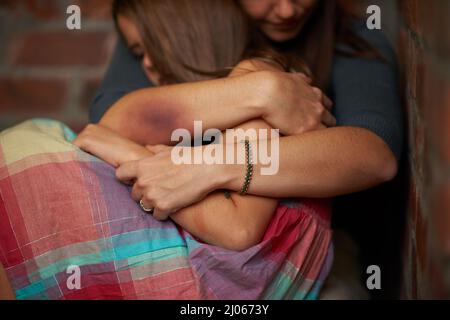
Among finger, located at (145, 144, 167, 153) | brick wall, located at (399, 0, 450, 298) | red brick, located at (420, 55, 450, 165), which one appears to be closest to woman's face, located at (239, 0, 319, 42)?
brick wall, located at (399, 0, 450, 298)

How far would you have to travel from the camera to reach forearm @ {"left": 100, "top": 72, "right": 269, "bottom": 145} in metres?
0.99

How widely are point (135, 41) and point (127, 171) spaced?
1.28 feet

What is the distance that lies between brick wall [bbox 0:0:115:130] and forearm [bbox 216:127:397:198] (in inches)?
39.9

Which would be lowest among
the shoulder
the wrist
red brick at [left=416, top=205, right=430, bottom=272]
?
red brick at [left=416, top=205, right=430, bottom=272]

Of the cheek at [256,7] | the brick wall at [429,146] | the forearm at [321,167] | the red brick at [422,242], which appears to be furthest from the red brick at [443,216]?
the cheek at [256,7]

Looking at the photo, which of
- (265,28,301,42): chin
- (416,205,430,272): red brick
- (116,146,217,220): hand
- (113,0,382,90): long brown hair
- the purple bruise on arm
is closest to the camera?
(416,205,430,272): red brick

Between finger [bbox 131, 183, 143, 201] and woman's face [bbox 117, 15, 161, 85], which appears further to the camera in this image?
woman's face [bbox 117, 15, 161, 85]

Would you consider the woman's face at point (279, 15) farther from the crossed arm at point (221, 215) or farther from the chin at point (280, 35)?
the crossed arm at point (221, 215)

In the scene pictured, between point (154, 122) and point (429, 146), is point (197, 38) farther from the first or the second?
point (429, 146)

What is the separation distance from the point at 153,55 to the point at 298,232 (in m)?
0.46

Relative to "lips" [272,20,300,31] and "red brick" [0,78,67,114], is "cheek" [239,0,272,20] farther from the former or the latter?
"red brick" [0,78,67,114]

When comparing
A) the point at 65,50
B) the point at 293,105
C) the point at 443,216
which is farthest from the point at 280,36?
the point at 65,50

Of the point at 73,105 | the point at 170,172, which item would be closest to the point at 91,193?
the point at 170,172

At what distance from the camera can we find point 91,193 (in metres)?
0.95
